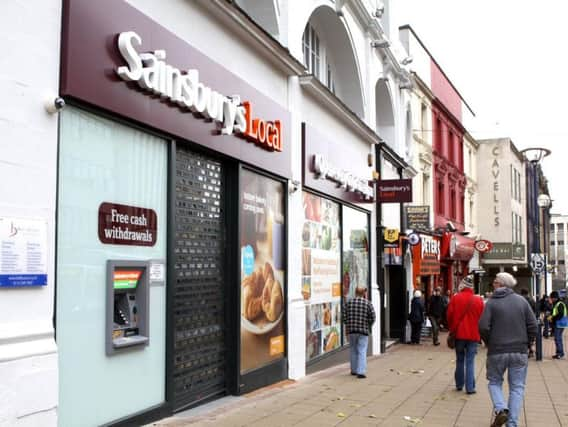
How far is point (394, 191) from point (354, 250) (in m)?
2.30

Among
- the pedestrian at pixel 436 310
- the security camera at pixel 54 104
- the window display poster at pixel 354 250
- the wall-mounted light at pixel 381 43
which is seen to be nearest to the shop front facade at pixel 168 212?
the security camera at pixel 54 104

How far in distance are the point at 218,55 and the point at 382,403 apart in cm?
527

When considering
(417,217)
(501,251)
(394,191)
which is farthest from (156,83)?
(501,251)

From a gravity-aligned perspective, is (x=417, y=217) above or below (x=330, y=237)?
above

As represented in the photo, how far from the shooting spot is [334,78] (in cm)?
1708

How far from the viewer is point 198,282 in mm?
8695

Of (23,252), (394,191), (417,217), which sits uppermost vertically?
(394,191)

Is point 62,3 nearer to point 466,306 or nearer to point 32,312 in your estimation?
point 32,312

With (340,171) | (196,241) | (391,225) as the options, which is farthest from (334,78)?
(196,241)

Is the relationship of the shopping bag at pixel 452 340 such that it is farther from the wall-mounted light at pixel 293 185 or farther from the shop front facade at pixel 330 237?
the wall-mounted light at pixel 293 185

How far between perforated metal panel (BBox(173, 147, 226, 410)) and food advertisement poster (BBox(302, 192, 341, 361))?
3395 millimetres

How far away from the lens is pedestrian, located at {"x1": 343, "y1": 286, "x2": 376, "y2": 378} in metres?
12.1

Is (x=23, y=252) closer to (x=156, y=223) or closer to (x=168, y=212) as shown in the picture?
(x=156, y=223)

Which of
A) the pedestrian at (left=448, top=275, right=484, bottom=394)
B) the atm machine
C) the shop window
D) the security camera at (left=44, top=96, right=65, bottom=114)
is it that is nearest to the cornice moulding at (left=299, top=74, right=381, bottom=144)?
the pedestrian at (left=448, top=275, right=484, bottom=394)
